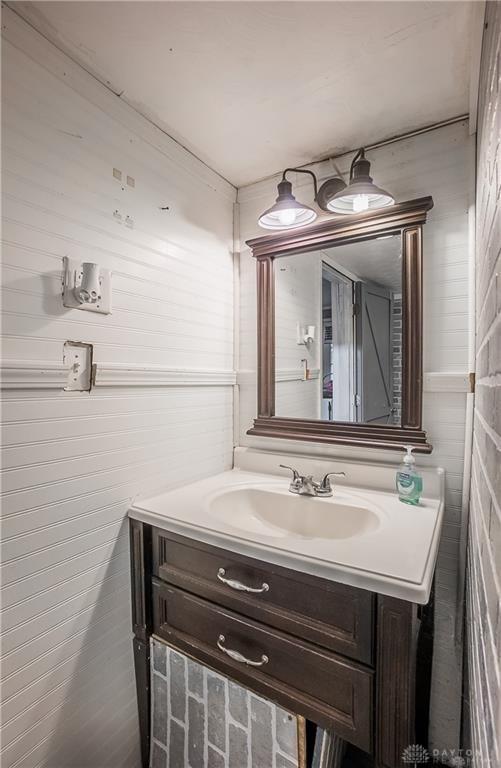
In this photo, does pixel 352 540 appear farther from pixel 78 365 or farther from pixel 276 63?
pixel 276 63

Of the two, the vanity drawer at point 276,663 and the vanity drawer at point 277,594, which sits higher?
the vanity drawer at point 277,594

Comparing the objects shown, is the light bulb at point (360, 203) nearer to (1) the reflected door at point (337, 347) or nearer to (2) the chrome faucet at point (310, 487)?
(1) the reflected door at point (337, 347)

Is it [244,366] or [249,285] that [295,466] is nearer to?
[244,366]

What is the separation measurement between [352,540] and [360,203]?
1092mm

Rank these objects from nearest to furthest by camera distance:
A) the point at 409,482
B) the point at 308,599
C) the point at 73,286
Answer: the point at 308,599, the point at 73,286, the point at 409,482

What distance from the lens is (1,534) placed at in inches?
32.3

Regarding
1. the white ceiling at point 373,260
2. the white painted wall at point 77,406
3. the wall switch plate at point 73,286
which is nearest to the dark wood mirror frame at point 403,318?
the white ceiling at point 373,260

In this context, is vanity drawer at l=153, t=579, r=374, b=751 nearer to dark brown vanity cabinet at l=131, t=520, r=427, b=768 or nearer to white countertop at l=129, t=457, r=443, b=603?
dark brown vanity cabinet at l=131, t=520, r=427, b=768

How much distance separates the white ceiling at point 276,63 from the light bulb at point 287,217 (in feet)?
0.83

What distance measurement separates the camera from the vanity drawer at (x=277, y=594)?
2.57ft

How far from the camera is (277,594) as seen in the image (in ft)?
2.89

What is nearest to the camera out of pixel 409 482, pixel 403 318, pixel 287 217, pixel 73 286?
pixel 73 286

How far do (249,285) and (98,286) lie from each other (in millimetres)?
775

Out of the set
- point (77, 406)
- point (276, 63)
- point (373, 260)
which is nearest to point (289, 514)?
point (77, 406)
